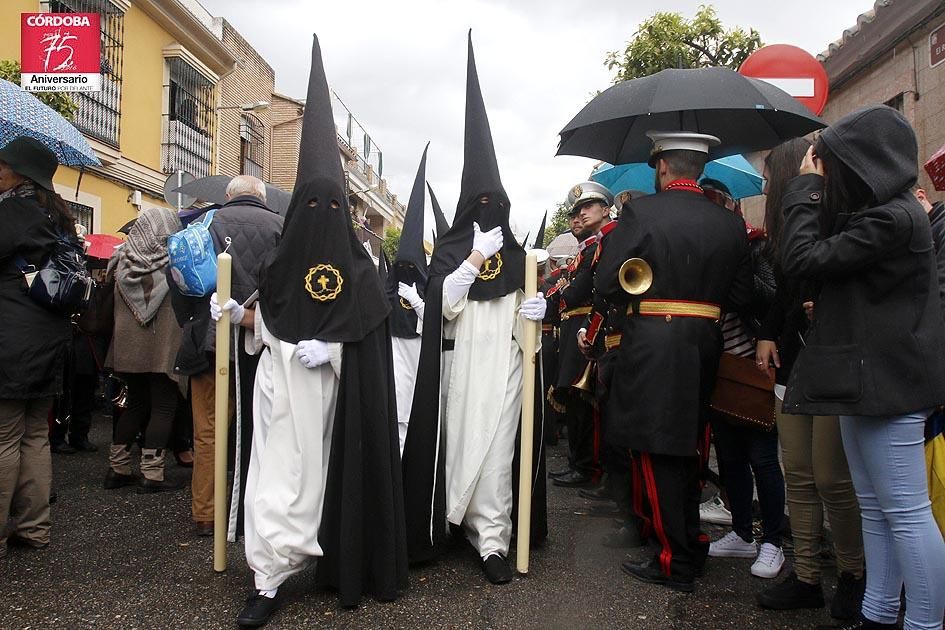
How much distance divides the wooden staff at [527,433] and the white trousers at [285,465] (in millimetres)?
950

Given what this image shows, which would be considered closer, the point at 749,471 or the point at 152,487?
the point at 749,471

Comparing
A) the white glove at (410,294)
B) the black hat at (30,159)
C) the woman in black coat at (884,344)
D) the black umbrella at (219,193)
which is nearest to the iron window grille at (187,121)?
the black umbrella at (219,193)

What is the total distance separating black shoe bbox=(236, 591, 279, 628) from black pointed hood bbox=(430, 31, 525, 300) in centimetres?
174

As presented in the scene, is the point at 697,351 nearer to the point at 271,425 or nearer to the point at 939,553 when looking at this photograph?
the point at 939,553

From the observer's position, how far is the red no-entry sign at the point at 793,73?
212 inches

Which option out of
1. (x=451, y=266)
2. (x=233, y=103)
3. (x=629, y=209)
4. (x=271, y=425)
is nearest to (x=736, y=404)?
(x=629, y=209)

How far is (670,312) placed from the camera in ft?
11.2

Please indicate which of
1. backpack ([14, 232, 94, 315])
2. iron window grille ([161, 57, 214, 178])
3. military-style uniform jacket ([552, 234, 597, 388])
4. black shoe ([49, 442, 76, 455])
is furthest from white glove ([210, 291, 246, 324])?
iron window grille ([161, 57, 214, 178])

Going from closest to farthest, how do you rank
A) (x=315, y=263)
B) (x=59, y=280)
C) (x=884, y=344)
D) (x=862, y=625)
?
(x=884, y=344) < (x=862, y=625) < (x=315, y=263) < (x=59, y=280)

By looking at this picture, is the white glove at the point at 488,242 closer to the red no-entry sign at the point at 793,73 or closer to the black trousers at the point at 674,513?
the black trousers at the point at 674,513

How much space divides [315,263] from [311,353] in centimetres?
41

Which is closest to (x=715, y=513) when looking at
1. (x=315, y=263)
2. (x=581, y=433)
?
(x=581, y=433)

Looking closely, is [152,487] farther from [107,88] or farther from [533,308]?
[107,88]

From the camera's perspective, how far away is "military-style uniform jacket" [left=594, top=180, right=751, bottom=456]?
11.1 feet
